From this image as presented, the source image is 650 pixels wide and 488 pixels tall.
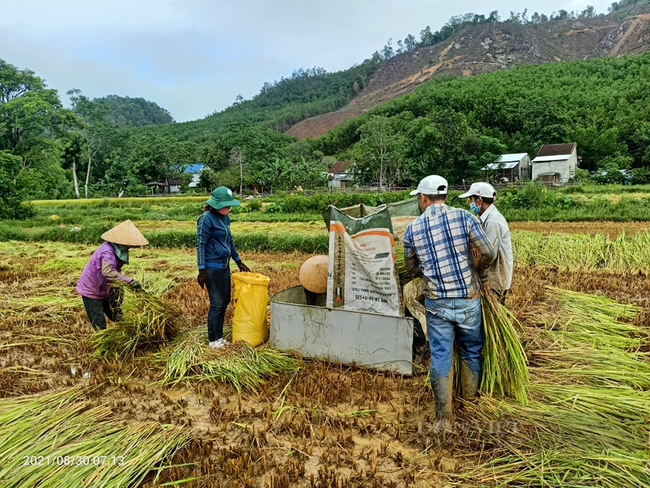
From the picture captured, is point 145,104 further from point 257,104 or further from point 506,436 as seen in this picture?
point 506,436

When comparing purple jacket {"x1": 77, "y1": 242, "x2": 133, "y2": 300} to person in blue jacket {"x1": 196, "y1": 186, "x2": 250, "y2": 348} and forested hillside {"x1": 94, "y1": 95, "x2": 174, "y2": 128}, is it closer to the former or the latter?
person in blue jacket {"x1": 196, "y1": 186, "x2": 250, "y2": 348}

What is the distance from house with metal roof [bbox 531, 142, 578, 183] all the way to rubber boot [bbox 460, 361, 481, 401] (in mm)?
44602

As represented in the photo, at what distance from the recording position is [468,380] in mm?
3125

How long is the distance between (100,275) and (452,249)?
3.48 metres

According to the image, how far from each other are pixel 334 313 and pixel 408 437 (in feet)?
4.36

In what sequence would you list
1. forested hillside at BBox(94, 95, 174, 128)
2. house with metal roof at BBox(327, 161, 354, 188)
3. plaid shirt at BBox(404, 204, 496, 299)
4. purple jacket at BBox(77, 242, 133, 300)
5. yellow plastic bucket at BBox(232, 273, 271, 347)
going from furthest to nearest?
forested hillside at BBox(94, 95, 174, 128)
house with metal roof at BBox(327, 161, 354, 188)
yellow plastic bucket at BBox(232, 273, 271, 347)
purple jacket at BBox(77, 242, 133, 300)
plaid shirt at BBox(404, 204, 496, 299)

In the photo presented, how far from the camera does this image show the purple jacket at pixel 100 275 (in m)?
4.16

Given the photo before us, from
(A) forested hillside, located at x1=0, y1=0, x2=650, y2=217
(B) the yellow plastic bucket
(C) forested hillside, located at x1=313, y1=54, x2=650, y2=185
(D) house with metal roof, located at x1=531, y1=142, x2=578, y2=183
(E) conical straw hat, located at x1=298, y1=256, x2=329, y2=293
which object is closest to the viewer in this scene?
(B) the yellow plastic bucket

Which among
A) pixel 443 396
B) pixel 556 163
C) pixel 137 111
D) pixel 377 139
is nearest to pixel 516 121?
pixel 556 163

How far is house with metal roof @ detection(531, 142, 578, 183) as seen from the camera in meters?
43.0

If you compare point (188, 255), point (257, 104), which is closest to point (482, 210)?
point (188, 255)

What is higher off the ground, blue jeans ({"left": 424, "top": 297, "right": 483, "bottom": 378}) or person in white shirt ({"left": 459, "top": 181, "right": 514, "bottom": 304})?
person in white shirt ({"left": 459, "top": 181, "right": 514, "bottom": 304})

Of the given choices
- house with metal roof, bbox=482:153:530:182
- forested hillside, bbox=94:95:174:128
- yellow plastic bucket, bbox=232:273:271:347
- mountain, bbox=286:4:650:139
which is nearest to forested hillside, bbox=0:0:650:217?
house with metal roof, bbox=482:153:530:182

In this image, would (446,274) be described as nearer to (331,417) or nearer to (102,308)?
(331,417)
